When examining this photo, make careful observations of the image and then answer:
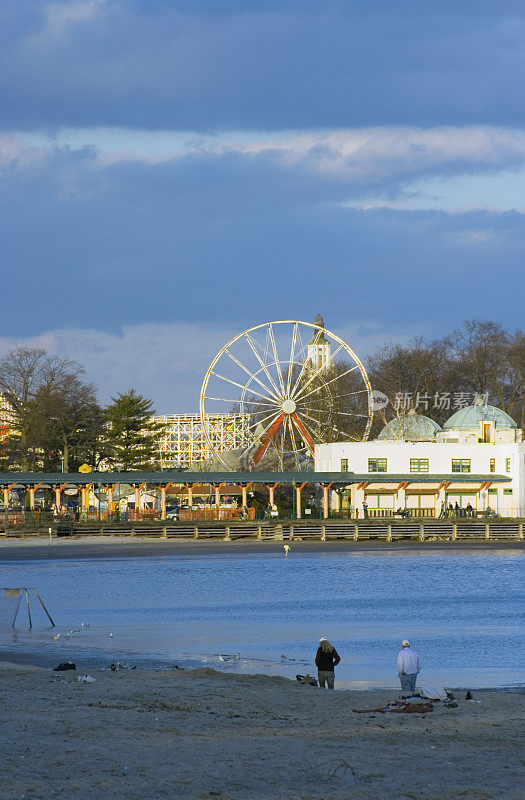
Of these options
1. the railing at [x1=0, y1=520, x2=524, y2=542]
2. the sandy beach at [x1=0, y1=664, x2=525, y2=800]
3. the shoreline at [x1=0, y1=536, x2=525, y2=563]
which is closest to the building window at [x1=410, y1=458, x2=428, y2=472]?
the railing at [x1=0, y1=520, x2=524, y2=542]

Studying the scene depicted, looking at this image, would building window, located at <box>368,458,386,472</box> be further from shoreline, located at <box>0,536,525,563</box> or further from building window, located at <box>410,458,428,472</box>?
shoreline, located at <box>0,536,525,563</box>

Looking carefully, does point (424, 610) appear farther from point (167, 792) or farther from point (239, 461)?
point (239, 461)

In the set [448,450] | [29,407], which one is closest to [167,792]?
[448,450]

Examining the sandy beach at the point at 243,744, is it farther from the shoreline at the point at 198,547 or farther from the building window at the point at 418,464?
the building window at the point at 418,464

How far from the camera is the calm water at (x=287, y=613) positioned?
26.3 metres

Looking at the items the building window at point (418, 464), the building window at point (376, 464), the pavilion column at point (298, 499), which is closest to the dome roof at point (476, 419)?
the building window at point (418, 464)

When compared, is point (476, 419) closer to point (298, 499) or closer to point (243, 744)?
point (298, 499)

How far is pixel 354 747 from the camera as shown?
14930 millimetres

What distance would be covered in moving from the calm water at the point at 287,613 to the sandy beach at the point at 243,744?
4788mm

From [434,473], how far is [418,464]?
52.0 inches

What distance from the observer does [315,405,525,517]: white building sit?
85062mm

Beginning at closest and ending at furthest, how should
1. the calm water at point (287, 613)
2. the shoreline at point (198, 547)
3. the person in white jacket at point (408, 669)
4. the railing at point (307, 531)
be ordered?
the person in white jacket at point (408, 669) → the calm water at point (287, 613) → the shoreline at point (198, 547) → the railing at point (307, 531)

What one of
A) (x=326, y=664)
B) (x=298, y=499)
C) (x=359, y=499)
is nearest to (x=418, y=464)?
(x=359, y=499)

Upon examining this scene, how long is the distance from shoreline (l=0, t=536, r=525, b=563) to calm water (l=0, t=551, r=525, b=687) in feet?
10.9
